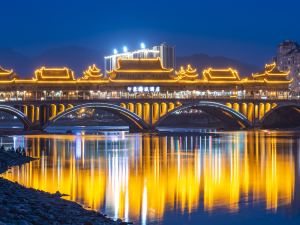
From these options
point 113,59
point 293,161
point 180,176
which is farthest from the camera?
point 113,59

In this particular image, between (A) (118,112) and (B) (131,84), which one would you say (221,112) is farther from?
(A) (118,112)

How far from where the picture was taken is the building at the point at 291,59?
541 ft

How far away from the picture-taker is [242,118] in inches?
3745

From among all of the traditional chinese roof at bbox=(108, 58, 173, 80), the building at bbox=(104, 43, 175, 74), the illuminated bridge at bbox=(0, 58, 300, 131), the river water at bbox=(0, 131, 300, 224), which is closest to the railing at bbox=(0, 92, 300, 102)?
the illuminated bridge at bbox=(0, 58, 300, 131)

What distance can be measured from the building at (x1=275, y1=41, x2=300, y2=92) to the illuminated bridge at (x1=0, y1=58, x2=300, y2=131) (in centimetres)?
5156

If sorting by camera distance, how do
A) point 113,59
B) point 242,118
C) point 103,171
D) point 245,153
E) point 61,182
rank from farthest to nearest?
point 113,59, point 242,118, point 245,153, point 103,171, point 61,182

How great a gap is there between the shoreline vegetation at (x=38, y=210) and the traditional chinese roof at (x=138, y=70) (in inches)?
2727

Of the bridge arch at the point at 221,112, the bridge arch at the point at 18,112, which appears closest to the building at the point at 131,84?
the bridge arch at the point at 221,112

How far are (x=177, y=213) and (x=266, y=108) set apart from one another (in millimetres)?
74439

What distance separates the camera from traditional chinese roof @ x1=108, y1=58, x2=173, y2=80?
99.4 metres

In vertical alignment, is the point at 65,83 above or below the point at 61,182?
above

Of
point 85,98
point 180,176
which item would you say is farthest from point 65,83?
point 180,176

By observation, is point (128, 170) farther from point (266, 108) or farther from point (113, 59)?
point (113, 59)

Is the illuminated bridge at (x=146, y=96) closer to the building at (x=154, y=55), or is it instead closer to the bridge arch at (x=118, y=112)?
the bridge arch at (x=118, y=112)
